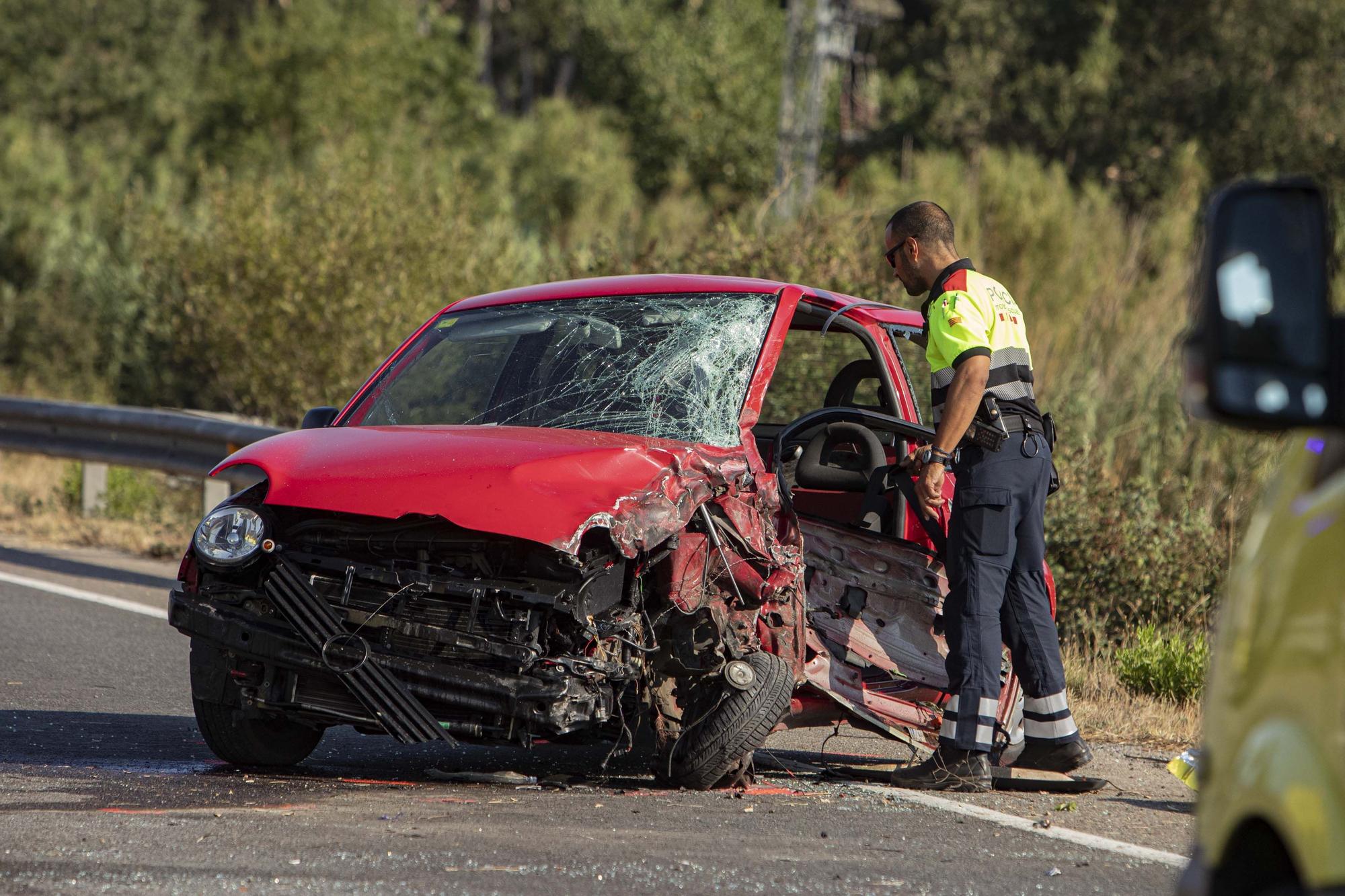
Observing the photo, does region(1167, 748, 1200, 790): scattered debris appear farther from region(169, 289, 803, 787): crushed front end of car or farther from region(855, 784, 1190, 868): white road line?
region(169, 289, 803, 787): crushed front end of car

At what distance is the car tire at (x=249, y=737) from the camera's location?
222 inches

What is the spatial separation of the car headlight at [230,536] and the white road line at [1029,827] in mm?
2111

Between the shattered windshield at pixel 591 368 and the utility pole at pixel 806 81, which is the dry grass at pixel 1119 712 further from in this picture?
the utility pole at pixel 806 81

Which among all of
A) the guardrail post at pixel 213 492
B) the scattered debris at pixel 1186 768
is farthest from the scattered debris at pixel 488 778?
the guardrail post at pixel 213 492

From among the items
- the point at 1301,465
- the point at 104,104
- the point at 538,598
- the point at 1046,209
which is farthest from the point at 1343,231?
the point at 104,104

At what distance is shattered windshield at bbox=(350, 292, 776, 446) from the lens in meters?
5.96

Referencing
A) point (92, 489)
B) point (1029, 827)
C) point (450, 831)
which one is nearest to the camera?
point (450, 831)

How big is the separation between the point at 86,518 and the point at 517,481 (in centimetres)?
868

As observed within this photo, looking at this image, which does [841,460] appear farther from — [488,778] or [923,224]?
[488,778]

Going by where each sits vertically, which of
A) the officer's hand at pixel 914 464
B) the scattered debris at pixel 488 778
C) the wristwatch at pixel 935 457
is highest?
the wristwatch at pixel 935 457

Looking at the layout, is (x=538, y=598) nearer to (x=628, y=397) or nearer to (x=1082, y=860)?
(x=628, y=397)

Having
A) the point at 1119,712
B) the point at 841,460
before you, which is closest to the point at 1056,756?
the point at 841,460

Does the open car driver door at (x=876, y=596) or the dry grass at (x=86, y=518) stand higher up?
the open car driver door at (x=876, y=596)

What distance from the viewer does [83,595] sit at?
31.6 feet
